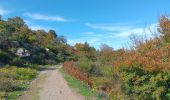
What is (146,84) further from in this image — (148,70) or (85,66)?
(85,66)

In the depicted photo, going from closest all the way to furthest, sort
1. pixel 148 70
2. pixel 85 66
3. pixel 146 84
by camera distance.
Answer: pixel 148 70 → pixel 146 84 → pixel 85 66

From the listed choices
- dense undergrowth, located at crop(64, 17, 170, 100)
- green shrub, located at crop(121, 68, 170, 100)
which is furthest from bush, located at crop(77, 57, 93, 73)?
green shrub, located at crop(121, 68, 170, 100)

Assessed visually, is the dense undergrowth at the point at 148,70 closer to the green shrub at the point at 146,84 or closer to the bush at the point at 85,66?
the green shrub at the point at 146,84

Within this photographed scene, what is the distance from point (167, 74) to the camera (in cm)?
1631

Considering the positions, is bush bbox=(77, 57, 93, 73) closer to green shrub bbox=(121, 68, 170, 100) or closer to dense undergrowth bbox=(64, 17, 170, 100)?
dense undergrowth bbox=(64, 17, 170, 100)

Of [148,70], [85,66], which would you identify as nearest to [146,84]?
[148,70]

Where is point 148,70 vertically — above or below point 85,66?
below

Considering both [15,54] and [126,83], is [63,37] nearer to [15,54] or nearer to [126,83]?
[15,54]

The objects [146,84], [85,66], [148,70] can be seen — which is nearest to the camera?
[148,70]

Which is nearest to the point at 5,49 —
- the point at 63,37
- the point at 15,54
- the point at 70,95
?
the point at 15,54

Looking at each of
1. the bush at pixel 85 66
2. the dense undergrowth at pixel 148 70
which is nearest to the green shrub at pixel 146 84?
the dense undergrowth at pixel 148 70

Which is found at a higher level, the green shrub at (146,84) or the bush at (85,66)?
the bush at (85,66)

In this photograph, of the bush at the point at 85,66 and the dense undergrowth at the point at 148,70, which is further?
the bush at the point at 85,66

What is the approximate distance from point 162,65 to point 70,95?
27.5ft
